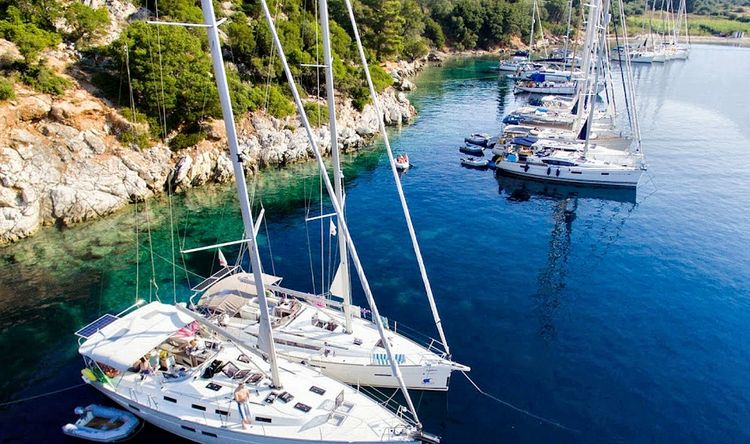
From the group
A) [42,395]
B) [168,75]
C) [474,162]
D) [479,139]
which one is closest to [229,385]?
[42,395]

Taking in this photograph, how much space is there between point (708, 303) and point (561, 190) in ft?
89.0

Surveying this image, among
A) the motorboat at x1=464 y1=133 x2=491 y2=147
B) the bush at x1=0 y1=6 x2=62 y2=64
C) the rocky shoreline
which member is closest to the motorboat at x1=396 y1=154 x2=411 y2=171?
the rocky shoreline

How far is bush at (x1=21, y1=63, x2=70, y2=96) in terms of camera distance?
54.6 m

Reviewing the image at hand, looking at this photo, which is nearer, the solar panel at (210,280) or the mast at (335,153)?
the mast at (335,153)

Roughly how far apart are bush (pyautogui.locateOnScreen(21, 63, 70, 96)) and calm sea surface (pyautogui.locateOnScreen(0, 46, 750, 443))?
56.4ft

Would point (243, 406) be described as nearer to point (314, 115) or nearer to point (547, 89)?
point (314, 115)

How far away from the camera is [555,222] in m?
54.9

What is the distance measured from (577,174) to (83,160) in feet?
197

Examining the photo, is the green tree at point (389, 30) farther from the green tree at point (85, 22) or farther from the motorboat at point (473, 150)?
the green tree at point (85, 22)

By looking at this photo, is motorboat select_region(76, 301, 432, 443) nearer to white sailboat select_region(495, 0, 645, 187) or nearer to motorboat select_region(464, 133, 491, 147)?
white sailboat select_region(495, 0, 645, 187)

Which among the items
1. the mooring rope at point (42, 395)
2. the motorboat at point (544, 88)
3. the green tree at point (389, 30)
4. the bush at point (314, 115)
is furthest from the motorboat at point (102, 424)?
the motorboat at point (544, 88)

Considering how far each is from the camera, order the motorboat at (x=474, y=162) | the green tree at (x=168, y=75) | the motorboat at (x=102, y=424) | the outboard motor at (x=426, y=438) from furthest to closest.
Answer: the motorboat at (x=474, y=162) < the green tree at (x=168, y=75) < the motorboat at (x=102, y=424) < the outboard motor at (x=426, y=438)

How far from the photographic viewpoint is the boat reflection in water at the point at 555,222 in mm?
39438

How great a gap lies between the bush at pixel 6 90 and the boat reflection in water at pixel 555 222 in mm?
55912
